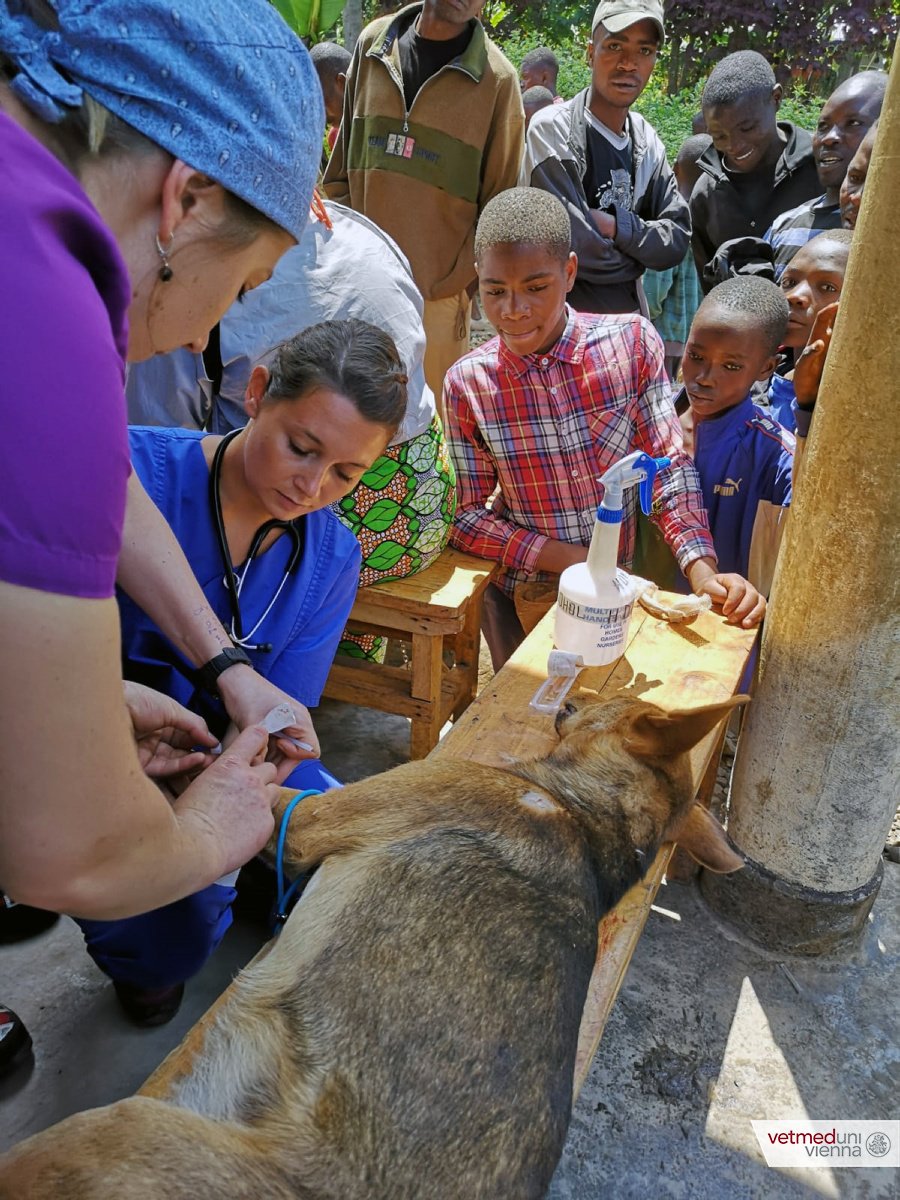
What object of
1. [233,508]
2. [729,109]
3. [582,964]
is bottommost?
[582,964]

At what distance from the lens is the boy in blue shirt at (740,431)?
3840mm

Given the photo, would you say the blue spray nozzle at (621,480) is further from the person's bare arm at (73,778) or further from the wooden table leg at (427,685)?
the person's bare arm at (73,778)

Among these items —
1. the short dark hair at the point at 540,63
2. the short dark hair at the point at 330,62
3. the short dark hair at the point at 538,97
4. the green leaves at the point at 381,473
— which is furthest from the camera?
the short dark hair at the point at 540,63

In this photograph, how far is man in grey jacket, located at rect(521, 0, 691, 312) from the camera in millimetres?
5199

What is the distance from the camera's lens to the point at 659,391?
387 centimetres

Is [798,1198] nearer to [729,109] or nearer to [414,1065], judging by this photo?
[414,1065]

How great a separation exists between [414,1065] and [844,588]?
6.35 feet

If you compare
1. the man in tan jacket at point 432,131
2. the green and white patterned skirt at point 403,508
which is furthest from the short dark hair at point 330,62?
the green and white patterned skirt at point 403,508

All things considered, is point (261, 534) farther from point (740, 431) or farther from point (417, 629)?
point (740, 431)

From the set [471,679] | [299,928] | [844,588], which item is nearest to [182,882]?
[299,928]

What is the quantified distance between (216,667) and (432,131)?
439 centimetres

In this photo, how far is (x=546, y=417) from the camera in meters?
3.90

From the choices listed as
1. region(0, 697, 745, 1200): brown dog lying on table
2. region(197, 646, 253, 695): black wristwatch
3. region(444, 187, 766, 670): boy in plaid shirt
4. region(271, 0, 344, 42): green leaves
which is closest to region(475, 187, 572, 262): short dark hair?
region(444, 187, 766, 670): boy in plaid shirt

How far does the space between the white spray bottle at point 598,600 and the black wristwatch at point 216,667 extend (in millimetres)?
935
